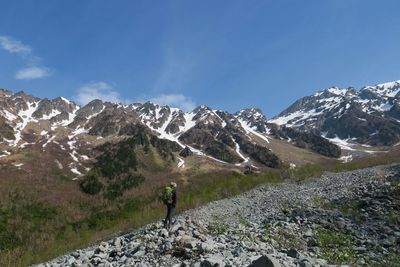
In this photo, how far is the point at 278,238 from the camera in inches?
1053

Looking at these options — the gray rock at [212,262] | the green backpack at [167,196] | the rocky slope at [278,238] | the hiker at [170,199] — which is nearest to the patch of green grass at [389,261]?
the rocky slope at [278,238]

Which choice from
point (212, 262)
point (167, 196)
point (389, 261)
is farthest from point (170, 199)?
point (389, 261)

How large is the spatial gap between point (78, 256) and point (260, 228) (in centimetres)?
1187

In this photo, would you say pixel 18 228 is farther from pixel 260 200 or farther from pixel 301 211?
pixel 301 211

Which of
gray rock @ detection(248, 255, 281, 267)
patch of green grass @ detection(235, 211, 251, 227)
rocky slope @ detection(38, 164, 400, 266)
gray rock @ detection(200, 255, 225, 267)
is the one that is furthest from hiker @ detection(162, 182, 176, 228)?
gray rock @ detection(248, 255, 281, 267)

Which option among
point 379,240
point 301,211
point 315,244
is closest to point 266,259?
point 315,244

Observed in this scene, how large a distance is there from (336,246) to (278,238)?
3.49 m

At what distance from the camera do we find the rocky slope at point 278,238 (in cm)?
2177

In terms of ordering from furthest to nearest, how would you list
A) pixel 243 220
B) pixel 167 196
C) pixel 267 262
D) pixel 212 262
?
pixel 243 220 → pixel 167 196 → pixel 212 262 → pixel 267 262

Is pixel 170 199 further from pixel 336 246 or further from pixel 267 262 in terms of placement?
pixel 267 262

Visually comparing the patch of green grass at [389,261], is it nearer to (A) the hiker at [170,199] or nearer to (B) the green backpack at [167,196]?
(A) the hiker at [170,199]

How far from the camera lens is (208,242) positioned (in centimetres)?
2414

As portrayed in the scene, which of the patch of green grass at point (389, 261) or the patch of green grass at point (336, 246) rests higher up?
the patch of green grass at point (336, 246)

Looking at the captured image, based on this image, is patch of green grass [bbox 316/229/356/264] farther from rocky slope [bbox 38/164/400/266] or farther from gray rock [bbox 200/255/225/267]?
gray rock [bbox 200/255/225/267]
